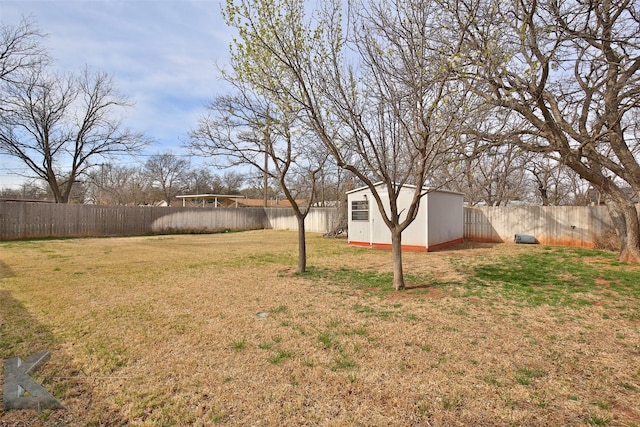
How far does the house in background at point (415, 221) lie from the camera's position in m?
11.1

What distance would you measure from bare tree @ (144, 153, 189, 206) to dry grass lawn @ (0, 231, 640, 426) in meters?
32.4

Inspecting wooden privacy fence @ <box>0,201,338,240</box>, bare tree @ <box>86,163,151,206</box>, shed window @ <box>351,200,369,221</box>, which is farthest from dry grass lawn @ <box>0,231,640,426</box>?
bare tree @ <box>86,163,151,206</box>

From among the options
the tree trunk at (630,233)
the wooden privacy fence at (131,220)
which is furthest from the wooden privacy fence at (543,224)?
the wooden privacy fence at (131,220)

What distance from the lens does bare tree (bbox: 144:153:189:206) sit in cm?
3600

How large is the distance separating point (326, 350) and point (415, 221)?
8743 millimetres

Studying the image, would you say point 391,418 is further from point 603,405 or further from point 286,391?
point 603,405

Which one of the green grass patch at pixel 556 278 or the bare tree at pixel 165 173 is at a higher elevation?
the bare tree at pixel 165 173

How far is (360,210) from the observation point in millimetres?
12586

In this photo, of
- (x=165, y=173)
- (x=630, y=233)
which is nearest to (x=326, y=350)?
(x=630, y=233)

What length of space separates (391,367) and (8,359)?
3.45 meters

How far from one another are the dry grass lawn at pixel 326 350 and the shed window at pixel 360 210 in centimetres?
622

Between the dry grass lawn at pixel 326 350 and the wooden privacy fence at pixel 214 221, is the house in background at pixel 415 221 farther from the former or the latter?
the dry grass lawn at pixel 326 350

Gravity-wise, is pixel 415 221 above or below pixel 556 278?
above

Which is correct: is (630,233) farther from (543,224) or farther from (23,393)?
(23,393)
